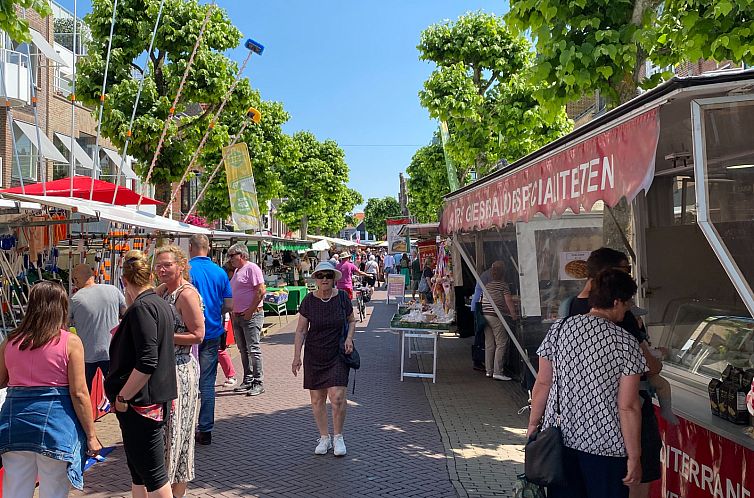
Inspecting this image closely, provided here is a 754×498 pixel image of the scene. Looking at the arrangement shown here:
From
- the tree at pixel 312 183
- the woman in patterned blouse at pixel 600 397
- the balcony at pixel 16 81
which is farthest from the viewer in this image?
the tree at pixel 312 183

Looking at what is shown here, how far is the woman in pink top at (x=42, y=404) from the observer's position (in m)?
3.85

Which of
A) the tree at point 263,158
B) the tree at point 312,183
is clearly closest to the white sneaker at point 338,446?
the tree at point 263,158

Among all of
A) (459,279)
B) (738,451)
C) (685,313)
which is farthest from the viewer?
(459,279)

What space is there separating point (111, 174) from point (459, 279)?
21068 mm

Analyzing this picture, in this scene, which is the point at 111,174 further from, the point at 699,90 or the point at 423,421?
the point at 699,90

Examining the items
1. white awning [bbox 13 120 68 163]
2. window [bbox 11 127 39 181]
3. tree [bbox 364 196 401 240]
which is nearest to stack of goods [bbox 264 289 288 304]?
white awning [bbox 13 120 68 163]

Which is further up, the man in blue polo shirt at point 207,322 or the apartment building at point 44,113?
the apartment building at point 44,113

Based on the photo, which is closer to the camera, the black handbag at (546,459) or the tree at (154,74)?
the black handbag at (546,459)

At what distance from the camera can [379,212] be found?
433 ft

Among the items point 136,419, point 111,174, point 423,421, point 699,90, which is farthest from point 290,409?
point 111,174

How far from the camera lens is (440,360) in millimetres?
12914

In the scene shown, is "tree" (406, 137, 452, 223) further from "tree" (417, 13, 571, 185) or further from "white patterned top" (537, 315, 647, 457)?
"white patterned top" (537, 315, 647, 457)

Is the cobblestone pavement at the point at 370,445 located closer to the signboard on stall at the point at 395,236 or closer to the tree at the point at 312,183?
the signboard on stall at the point at 395,236

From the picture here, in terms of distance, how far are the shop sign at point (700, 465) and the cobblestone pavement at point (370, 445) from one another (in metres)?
1.56
